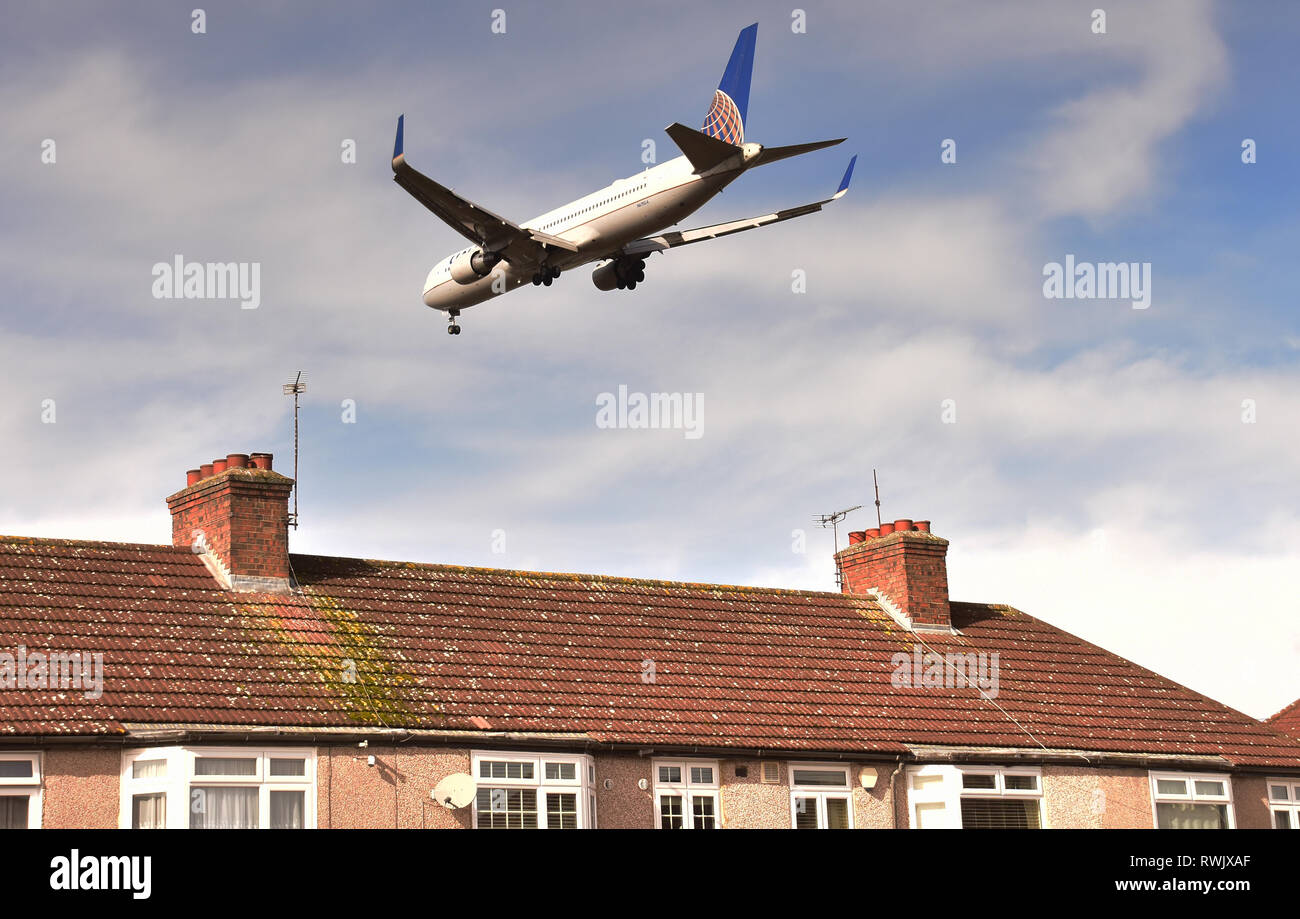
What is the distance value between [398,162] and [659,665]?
1212 cm

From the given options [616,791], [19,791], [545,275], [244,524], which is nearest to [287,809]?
[19,791]

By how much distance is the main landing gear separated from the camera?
35.0 meters

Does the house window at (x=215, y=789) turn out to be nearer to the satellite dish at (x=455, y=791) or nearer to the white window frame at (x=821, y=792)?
the satellite dish at (x=455, y=791)

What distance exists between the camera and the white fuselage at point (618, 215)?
3212cm

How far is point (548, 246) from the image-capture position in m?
34.4

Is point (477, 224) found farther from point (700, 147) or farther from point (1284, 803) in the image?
point (1284, 803)

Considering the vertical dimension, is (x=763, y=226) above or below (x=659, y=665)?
above

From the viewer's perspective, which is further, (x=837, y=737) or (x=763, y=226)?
(x=763, y=226)

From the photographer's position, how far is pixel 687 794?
77.5 feet
